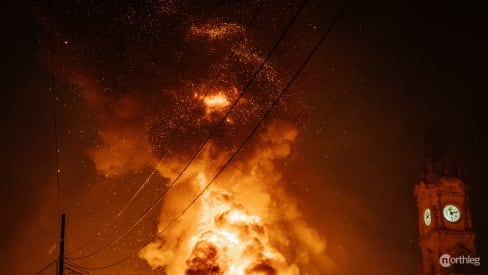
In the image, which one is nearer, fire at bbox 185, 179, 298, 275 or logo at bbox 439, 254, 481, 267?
fire at bbox 185, 179, 298, 275

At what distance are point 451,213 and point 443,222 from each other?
2330 millimetres

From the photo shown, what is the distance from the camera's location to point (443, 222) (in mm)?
62219

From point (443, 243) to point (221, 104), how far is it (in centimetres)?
4247

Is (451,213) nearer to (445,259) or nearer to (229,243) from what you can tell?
(445,259)

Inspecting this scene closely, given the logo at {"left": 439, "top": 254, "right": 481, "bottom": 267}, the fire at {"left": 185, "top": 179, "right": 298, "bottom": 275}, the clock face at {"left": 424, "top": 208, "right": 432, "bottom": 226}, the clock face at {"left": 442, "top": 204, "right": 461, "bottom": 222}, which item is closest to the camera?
the fire at {"left": 185, "top": 179, "right": 298, "bottom": 275}

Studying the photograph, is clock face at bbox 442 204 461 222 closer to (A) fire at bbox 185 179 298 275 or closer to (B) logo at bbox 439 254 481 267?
(B) logo at bbox 439 254 481 267

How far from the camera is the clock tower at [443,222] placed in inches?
2377

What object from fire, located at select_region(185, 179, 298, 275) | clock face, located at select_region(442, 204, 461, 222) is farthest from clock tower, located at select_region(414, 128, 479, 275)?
fire, located at select_region(185, 179, 298, 275)

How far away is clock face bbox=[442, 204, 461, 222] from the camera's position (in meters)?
62.8

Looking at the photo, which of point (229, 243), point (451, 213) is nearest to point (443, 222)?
point (451, 213)

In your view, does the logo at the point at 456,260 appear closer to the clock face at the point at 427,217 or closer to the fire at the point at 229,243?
the clock face at the point at 427,217

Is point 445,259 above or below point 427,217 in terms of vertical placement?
below

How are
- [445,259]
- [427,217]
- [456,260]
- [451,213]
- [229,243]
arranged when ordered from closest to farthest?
[229,243] → [456,260] → [445,259] → [451,213] → [427,217]

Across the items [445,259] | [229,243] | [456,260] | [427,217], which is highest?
[427,217]
